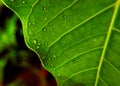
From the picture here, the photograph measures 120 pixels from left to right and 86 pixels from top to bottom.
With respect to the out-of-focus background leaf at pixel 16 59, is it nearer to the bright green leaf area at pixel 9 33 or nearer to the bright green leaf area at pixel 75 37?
the bright green leaf area at pixel 9 33

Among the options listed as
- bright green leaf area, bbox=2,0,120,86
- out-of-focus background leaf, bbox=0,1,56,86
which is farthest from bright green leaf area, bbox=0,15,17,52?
bright green leaf area, bbox=2,0,120,86

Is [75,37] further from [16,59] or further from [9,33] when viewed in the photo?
[16,59]

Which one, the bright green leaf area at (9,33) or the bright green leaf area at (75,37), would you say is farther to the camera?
the bright green leaf area at (9,33)

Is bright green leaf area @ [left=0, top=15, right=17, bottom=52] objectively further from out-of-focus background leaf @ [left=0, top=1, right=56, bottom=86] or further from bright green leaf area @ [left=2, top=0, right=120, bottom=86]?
bright green leaf area @ [left=2, top=0, right=120, bottom=86]

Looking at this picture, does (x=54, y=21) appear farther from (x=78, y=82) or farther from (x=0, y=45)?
(x=0, y=45)

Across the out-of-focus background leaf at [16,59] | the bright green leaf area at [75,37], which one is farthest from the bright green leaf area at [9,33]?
the bright green leaf area at [75,37]

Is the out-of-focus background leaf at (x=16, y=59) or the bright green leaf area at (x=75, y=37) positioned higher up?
the bright green leaf area at (x=75, y=37)
